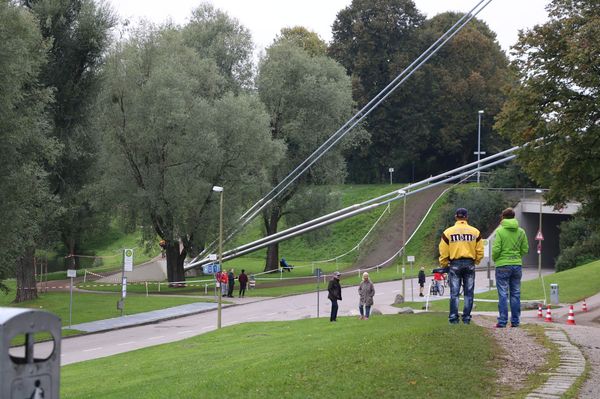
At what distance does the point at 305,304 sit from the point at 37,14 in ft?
63.4

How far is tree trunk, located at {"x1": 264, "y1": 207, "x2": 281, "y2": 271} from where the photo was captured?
60.7m

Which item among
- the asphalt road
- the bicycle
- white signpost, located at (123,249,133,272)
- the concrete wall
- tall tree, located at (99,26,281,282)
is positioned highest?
tall tree, located at (99,26,281,282)

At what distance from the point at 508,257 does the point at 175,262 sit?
42214mm

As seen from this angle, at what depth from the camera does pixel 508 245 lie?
1348cm

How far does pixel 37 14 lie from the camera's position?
38156 millimetres

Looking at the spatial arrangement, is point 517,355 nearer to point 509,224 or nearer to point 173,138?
point 509,224

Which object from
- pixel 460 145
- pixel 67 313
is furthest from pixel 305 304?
pixel 460 145

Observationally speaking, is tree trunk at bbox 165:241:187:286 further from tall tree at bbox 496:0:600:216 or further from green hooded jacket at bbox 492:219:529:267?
green hooded jacket at bbox 492:219:529:267

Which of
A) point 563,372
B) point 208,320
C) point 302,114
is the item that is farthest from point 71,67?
point 563,372

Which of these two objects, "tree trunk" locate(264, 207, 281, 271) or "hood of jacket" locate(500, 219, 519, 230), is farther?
"tree trunk" locate(264, 207, 281, 271)

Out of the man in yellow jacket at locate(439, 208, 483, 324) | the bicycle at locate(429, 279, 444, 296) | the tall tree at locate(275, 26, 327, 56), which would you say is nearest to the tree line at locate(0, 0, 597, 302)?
the man in yellow jacket at locate(439, 208, 483, 324)

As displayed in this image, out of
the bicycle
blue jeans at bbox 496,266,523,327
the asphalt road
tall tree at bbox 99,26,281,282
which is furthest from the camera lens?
tall tree at bbox 99,26,281,282

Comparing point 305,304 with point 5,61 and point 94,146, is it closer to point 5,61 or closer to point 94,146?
point 94,146

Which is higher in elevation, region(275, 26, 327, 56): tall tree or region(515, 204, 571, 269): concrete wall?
region(275, 26, 327, 56): tall tree
